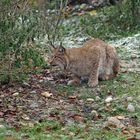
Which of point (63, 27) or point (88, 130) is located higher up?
point (63, 27)

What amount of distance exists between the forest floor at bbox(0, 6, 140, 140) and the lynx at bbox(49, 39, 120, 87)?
0.55 feet

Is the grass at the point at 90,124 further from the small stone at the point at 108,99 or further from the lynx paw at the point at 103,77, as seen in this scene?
the lynx paw at the point at 103,77

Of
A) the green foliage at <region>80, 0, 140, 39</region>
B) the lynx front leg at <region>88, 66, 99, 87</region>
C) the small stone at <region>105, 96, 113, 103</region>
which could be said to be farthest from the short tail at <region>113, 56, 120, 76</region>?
the green foliage at <region>80, 0, 140, 39</region>

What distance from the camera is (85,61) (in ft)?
32.0

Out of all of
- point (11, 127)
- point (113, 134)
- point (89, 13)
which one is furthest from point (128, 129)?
point (89, 13)

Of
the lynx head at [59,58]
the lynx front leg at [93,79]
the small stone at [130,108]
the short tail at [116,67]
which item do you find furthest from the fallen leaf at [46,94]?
the short tail at [116,67]

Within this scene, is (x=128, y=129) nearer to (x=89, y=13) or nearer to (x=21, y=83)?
(x=21, y=83)

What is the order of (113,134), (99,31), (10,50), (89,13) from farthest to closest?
(89,13)
(99,31)
(10,50)
(113,134)

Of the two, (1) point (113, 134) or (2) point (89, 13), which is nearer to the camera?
(1) point (113, 134)

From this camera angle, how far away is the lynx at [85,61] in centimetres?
948

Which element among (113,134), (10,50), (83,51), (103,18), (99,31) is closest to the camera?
(113,134)

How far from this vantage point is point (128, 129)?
7121 mm

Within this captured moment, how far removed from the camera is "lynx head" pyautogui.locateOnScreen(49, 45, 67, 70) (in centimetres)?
938

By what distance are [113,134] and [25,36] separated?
9.27 ft
